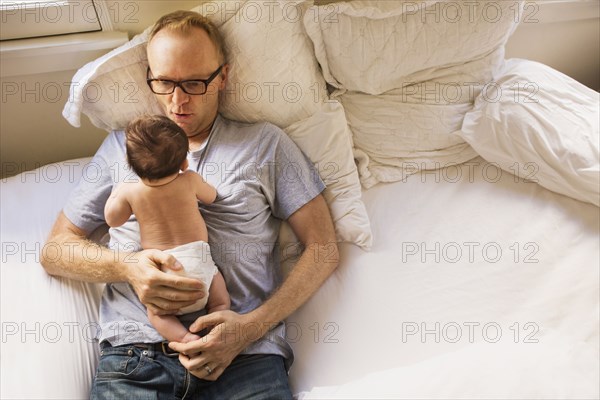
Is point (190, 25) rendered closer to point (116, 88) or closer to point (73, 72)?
point (116, 88)

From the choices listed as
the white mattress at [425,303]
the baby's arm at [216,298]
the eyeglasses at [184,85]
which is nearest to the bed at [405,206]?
the white mattress at [425,303]

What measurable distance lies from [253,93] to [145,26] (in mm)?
403

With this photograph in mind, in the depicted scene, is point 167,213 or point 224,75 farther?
point 224,75

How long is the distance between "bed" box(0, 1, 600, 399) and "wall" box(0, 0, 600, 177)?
0.62ft

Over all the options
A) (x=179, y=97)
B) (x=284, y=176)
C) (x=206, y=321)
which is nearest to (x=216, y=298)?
(x=206, y=321)

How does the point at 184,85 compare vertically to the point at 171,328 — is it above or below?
above

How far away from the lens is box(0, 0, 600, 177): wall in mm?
1493

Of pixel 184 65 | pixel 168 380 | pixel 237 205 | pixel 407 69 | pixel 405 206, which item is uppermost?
pixel 184 65

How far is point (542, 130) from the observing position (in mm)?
1371

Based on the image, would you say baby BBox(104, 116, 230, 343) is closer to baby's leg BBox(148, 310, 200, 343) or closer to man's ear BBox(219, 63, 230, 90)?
baby's leg BBox(148, 310, 200, 343)

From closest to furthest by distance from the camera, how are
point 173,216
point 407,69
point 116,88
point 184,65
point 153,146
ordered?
point 153,146 → point 173,216 → point 184,65 → point 116,88 → point 407,69

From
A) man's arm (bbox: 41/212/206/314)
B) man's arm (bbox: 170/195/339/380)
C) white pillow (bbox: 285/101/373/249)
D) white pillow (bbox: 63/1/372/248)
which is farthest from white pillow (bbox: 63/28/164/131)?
man's arm (bbox: 170/195/339/380)

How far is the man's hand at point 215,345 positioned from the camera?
1.12 metres

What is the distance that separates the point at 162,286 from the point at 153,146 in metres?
0.30
